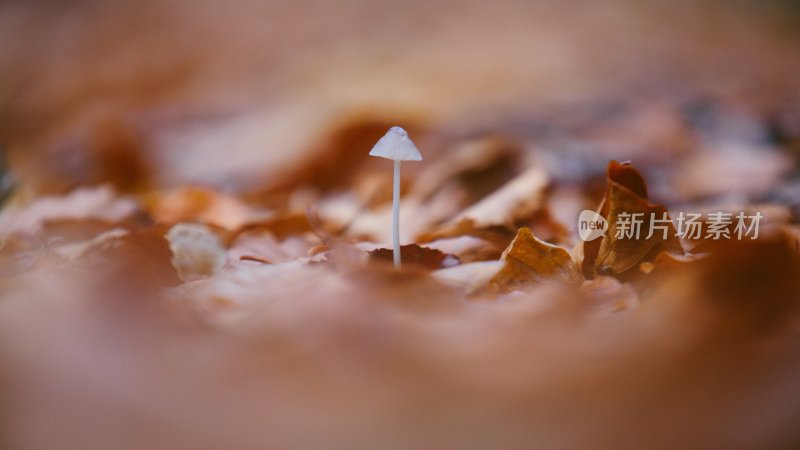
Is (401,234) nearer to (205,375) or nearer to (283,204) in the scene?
(283,204)

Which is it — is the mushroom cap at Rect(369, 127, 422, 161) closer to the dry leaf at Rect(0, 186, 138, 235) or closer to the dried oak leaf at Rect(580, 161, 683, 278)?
the dried oak leaf at Rect(580, 161, 683, 278)

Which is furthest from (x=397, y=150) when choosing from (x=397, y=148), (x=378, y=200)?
(x=378, y=200)

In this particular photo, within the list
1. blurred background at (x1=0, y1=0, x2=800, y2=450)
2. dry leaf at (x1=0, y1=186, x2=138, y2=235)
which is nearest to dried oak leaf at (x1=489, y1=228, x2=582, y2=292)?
blurred background at (x1=0, y1=0, x2=800, y2=450)

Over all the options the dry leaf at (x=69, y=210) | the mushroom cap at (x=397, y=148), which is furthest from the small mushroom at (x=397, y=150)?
the dry leaf at (x=69, y=210)

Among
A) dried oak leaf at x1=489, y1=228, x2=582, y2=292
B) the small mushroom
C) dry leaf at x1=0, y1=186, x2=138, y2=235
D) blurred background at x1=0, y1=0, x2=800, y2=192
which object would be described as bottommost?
dried oak leaf at x1=489, y1=228, x2=582, y2=292

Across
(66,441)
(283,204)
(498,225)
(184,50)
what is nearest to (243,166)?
(283,204)
